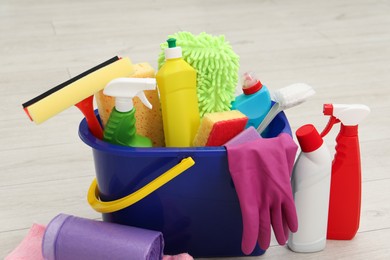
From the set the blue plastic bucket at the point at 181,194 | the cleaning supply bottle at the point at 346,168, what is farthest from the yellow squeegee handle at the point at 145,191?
the cleaning supply bottle at the point at 346,168

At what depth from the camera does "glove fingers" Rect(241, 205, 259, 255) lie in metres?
0.73

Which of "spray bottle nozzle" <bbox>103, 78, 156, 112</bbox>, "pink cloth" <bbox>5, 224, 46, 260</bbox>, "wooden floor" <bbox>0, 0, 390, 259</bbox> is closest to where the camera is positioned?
"spray bottle nozzle" <bbox>103, 78, 156, 112</bbox>

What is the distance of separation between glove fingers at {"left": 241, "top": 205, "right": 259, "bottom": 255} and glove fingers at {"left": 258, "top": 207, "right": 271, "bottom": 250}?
1 centimetres

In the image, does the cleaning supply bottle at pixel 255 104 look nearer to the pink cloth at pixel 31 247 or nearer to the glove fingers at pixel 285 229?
the glove fingers at pixel 285 229

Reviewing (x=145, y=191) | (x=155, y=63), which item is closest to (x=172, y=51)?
(x=145, y=191)

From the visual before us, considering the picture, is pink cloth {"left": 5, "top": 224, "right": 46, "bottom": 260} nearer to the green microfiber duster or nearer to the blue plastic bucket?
the blue plastic bucket

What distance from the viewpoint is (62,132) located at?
1192mm

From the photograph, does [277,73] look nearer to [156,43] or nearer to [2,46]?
[156,43]

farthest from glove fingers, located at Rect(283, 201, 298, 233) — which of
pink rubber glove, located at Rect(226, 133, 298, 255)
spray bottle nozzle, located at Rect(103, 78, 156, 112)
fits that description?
spray bottle nozzle, located at Rect(103, 78, 156, 112)

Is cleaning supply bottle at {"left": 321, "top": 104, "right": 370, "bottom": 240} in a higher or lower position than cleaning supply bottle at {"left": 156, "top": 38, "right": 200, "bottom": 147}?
lower

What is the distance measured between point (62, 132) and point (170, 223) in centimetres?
48

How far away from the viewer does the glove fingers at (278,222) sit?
75 centimetres

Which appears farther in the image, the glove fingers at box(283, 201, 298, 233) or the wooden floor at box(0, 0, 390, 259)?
the wooden floor at box(0, 0, 390, 259)

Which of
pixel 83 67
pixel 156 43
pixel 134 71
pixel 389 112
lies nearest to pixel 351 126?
pixel 134 71
